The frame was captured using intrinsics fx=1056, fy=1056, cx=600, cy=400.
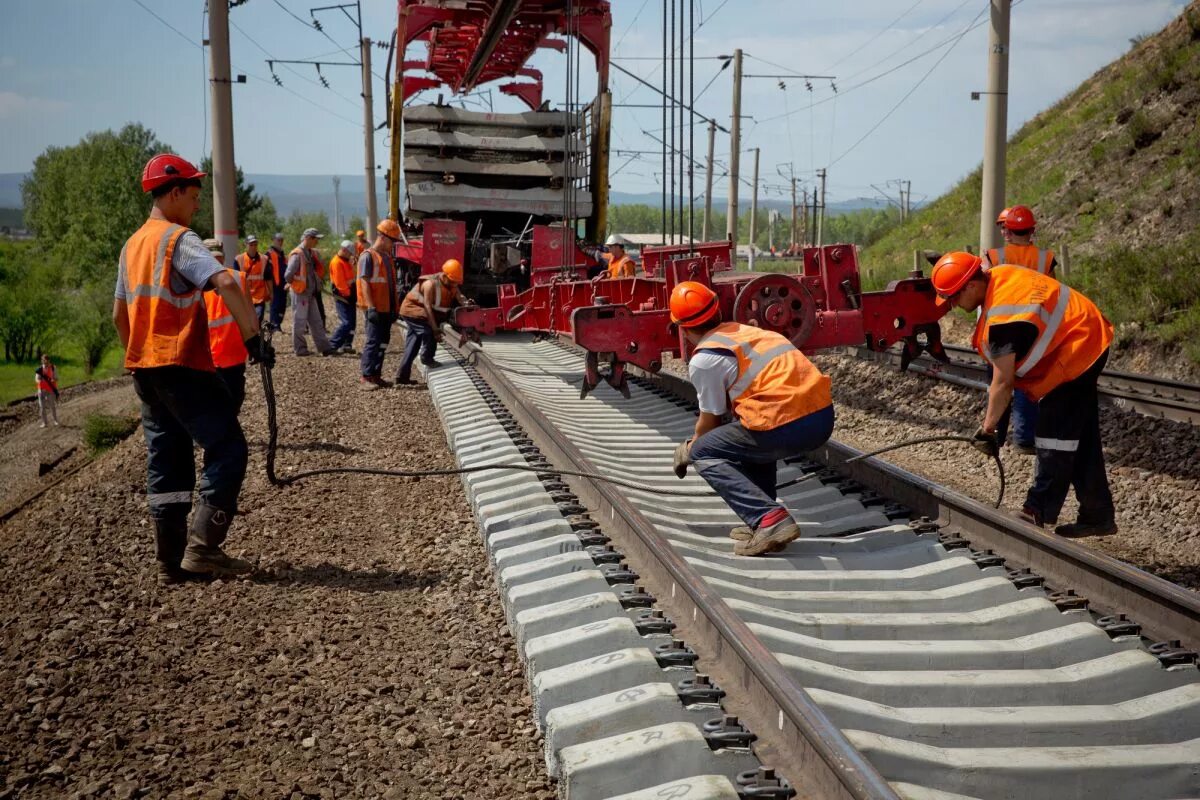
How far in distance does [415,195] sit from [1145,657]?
37.8 ft

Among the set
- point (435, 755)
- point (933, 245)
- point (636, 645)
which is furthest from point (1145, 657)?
point (933, 245)

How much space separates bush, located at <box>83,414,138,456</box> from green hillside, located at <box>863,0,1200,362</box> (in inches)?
446

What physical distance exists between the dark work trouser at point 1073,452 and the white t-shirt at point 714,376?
159 centimetres

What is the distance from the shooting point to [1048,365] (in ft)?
16.5

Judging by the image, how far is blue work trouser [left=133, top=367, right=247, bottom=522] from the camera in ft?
15.8

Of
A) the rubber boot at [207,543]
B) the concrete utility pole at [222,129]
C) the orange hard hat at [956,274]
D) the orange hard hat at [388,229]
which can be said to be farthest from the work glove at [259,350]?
the orange hard hat at [388,229]

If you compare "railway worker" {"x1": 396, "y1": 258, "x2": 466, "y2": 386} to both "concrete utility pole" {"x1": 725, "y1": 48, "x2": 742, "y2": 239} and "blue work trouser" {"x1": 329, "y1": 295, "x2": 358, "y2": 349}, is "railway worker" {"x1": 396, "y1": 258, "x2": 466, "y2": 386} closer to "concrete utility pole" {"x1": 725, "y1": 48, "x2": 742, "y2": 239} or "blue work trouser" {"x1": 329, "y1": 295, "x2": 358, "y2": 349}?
"blue work trouser" {"x1": 329, "y1": 295, "x2": 358, "y2": 349}

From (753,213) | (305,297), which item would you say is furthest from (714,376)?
(753,213)

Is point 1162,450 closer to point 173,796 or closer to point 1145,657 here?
point 1145,657

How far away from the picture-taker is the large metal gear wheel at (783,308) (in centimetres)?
672

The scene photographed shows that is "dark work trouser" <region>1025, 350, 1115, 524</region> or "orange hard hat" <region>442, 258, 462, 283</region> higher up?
"orange hard hat" <region>442, 258, 462, 283</region>

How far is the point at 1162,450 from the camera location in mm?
6973

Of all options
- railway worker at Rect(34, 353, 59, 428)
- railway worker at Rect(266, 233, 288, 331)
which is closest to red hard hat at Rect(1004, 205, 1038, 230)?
railway worker at Rect(266, 233, 288, 331)

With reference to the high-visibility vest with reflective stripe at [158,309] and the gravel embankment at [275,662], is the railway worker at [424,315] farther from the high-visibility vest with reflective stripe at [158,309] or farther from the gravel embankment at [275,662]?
the high-visibility vest with reflective stripe at [158,309]
